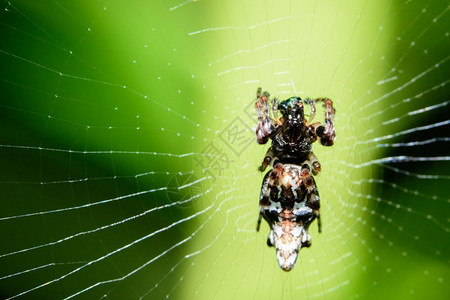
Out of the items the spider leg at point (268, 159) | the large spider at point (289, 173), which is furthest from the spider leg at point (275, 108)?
the spider leg at point (268, 159)

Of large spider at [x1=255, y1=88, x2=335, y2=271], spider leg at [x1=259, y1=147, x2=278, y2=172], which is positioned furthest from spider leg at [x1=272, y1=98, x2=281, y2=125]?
spider leg at [x1=259, y1=147, x2=278, y2=172]

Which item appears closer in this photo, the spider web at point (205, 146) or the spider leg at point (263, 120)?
the spider web at point (205, 146)

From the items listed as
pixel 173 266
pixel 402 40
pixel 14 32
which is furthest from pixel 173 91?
pixel 402 40

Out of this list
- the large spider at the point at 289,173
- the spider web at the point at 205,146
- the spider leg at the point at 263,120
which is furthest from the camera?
the spider leg at the point at 263,120

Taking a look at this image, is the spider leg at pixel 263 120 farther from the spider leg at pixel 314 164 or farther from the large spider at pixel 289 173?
the spider leg at pixel 314 164

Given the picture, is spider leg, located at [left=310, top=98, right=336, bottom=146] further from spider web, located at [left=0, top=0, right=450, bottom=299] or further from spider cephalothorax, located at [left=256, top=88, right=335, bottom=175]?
spider web, located at [left=0, top=0, right=450, bottom=299]

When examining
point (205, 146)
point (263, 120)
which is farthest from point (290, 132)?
point (205, 146)

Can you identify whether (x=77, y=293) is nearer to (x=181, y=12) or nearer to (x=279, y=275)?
(x=279, y=275)
